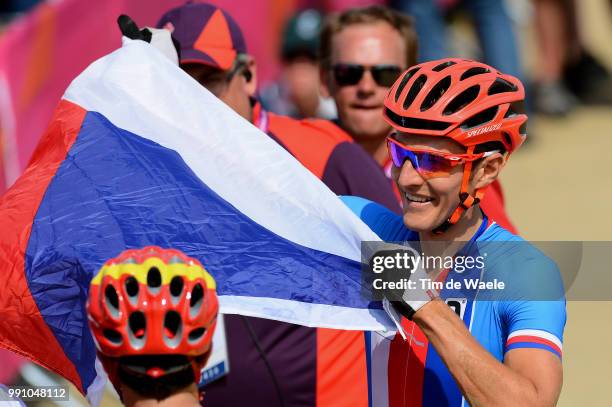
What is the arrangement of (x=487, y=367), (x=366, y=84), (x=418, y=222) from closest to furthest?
(x=487, y=367) → (x=418, y=222) → (x=366, y=84)

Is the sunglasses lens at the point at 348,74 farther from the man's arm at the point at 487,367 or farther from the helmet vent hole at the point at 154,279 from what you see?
the helmet vent hole at the point at 154,279

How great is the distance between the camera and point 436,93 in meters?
3.93


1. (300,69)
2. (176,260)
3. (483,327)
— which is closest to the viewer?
(176,260)

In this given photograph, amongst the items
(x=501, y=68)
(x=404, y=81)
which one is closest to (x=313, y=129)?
(x=404, y=81)

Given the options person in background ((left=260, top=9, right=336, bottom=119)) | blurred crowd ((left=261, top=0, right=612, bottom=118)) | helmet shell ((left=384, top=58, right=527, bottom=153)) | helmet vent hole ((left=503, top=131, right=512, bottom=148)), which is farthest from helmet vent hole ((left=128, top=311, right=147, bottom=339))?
person in background ((left=260, top=9, right=336, bottom=119))

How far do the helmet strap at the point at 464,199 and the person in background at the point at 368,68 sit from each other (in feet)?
5.19

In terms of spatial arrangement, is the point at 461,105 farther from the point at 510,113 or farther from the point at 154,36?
the point at 154,36

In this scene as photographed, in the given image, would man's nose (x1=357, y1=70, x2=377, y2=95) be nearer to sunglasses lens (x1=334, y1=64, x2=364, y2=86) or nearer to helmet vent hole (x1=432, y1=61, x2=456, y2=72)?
sunglasses lens (x1=334, y1=64, x2=364, y2=86)

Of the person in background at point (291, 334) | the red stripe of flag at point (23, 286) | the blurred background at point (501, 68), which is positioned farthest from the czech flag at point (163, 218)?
the blurred background at point (501, 68)

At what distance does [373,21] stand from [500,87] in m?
1.95

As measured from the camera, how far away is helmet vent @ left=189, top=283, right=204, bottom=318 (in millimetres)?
3074

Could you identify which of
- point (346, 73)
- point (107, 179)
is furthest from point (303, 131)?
point (107, 179)

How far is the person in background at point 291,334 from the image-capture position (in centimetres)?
489

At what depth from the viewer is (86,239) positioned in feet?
12.9
